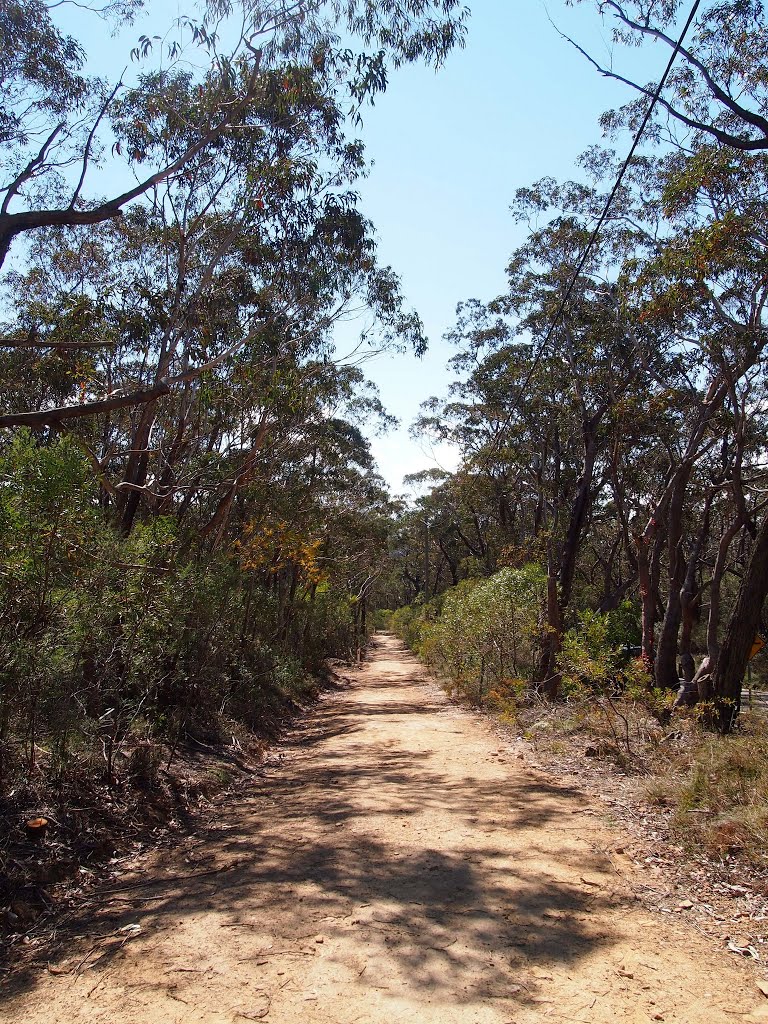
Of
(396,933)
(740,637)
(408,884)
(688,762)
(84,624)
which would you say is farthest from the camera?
(740,637)

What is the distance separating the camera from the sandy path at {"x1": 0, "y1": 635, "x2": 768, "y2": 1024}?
3447 mm

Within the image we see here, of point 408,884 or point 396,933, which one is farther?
point 408,884

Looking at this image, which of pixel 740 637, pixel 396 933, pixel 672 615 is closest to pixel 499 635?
pixel 672 615

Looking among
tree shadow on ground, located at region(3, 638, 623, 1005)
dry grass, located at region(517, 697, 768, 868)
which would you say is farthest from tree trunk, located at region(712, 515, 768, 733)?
tree shadow on ground, located at region(3, 638, 623, 1005)

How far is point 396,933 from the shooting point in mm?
4223

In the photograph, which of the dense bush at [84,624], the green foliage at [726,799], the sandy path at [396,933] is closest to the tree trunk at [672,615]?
the green foliage at [726,799]

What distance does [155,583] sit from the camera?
7.59 meters

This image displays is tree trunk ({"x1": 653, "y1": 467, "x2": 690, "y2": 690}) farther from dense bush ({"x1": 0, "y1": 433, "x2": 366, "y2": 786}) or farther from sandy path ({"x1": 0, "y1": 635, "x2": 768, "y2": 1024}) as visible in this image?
dense bush ({"x1": 0, "y1": 433, "x2": 366, "y2": 786})

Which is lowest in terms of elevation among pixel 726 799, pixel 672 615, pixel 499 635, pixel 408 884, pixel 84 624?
pixel 408 884

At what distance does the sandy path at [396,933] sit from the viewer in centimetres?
345

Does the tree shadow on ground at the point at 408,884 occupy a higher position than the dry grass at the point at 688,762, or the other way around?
the dry grass at the point at 688,762

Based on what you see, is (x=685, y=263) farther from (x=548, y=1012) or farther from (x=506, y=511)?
(x=506, y=511)

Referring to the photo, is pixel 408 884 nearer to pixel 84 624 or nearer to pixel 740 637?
pixel 84 624

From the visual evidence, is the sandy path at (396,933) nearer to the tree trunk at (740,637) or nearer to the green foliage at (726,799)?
the green foliage at (726,799)
